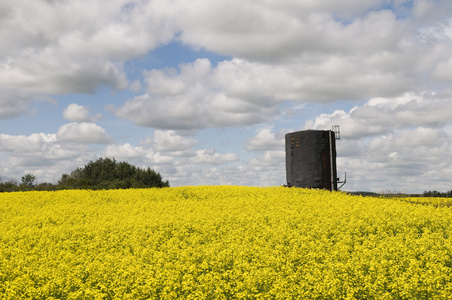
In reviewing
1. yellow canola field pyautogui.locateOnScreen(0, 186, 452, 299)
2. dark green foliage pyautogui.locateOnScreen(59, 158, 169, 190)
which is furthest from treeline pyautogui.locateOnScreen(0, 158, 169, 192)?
yellow canola field pyautogui.locateOnScreen(0, 186, 452, 299)

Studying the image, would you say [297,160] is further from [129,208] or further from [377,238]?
[377,238]

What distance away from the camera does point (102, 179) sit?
162 feet

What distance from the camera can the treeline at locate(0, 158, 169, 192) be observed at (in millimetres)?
34875

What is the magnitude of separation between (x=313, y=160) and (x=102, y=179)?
2881 centimetres

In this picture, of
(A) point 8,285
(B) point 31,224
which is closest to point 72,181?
(B) point 31,224

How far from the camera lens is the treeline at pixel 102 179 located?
114 feet

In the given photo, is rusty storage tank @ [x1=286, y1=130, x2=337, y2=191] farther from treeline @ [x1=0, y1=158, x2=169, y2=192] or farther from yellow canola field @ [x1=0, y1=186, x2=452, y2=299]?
treeline @ [x1=0, y1=158, x2=169, y2=192]

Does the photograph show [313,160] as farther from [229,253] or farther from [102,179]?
[102,179]

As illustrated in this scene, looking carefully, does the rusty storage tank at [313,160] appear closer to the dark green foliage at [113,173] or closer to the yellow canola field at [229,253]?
the yellow canola field at [229,253]

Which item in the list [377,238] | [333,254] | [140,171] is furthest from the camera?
[140,171]

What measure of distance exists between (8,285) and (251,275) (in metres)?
5.20

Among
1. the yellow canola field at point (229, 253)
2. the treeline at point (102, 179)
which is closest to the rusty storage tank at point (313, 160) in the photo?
the yellow canola field at point (229, 253)

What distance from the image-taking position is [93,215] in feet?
63.6

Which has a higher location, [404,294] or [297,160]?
[297,160]
